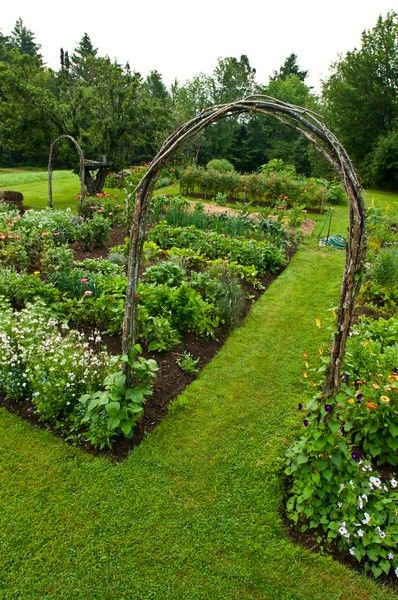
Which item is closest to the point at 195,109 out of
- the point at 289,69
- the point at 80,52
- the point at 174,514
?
the point at 289,69

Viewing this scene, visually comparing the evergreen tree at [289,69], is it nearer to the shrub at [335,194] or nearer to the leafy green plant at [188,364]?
the shrub at [335,194]

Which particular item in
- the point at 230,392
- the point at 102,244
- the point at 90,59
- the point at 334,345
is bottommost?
the point at 230,392

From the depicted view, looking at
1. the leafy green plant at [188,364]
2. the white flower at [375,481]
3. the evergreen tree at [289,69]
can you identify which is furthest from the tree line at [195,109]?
the white flower at [375,481]

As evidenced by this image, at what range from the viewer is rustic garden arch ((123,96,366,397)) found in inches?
107

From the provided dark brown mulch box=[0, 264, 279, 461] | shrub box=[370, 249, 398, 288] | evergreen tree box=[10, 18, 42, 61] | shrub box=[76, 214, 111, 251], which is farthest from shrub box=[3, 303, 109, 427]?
evergreen tree box=[10, 18, 42, 61]

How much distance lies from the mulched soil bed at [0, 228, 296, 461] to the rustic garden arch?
61.1 inches

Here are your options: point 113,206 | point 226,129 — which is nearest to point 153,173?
point 113,206

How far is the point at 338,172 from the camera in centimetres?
270

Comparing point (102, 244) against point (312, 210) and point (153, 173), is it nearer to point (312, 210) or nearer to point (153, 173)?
point (153, 173)

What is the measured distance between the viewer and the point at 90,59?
14.5m

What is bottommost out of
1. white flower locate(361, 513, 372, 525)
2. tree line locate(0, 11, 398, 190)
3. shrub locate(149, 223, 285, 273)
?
white flower locate(361, 513, 372, 525)

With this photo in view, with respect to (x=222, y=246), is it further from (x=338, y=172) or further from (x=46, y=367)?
(x=338, y=172)

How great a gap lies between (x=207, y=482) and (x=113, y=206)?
9.56m

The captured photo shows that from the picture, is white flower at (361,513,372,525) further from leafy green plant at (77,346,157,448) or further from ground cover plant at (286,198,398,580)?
leafy green plant at (77,346,157,448)
